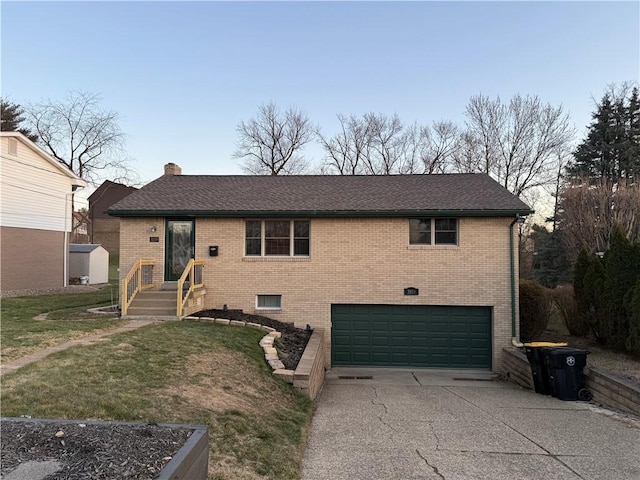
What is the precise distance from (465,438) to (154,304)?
29.2ft

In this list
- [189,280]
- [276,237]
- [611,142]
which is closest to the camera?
[189,280]

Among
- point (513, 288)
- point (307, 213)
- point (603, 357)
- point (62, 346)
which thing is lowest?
point (603, 357)

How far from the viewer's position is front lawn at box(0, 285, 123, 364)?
23.6 ft

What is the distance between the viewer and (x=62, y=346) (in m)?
7.17

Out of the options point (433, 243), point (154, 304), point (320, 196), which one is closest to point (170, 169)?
point (320, 196)

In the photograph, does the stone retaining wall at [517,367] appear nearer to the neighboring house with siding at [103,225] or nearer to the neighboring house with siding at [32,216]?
the neighboring house with siding at [32,216]

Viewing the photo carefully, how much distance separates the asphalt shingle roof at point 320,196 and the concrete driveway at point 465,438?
218 inches

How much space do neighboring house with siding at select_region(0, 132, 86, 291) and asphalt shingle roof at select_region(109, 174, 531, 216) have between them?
690 cm

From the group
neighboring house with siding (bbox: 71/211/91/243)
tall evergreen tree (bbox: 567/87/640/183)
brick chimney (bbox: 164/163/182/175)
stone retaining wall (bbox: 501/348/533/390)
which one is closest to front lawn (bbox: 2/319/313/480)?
stone retaining wall (bbox: 501/348/533/390)

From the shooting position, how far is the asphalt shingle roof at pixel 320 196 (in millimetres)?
12766

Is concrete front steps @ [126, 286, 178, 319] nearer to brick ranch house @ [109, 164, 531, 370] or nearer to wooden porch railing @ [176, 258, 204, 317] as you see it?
wooden porch railing @ [176, 258, 204, 317]

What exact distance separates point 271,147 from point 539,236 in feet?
77.9

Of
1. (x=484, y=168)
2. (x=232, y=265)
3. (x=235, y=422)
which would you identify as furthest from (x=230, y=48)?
(x=484, y=168)

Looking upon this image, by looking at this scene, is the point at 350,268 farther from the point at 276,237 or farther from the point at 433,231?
the point at 433,231
